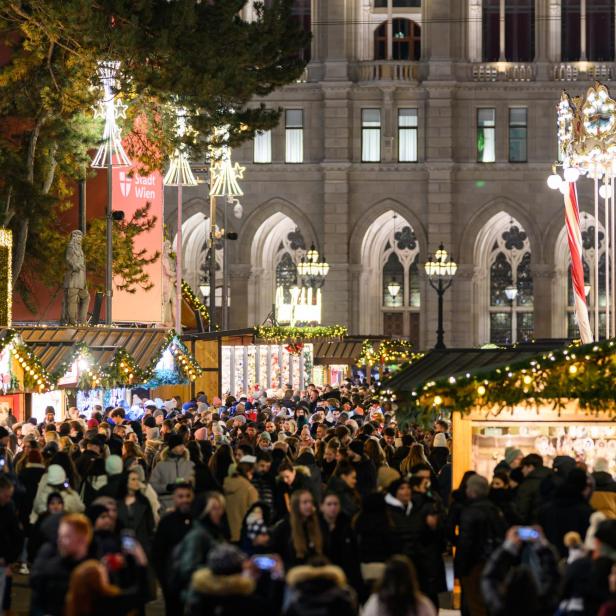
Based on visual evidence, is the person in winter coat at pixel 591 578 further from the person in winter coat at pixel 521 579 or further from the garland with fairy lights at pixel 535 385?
the garland with fairy lights at pixel 535 385

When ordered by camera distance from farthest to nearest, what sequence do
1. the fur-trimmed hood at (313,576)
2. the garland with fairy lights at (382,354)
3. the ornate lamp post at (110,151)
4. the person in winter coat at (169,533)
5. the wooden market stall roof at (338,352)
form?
the wooden market stall roof at (338,352)
the garland with fairy lights at (382,354)
the ornate lamp post at (110,151)
the person in winter coat at (169,533)
the fur-trimmed hood at (313,576)

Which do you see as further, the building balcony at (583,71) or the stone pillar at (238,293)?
the stone pillar at (238,293)

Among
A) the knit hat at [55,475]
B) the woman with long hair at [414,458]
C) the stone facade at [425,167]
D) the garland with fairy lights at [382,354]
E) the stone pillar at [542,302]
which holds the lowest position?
the knit hat at [55,475]

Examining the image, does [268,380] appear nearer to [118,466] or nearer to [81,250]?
[81,250]

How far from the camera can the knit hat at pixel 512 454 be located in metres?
15.6

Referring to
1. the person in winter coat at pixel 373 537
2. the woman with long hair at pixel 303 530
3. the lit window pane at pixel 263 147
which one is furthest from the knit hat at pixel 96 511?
the lit window pane at pixel 263 147

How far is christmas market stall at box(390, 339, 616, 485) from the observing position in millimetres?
15258

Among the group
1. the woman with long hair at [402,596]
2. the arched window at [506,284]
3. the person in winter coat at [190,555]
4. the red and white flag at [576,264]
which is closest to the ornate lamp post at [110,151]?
the red and white flag at [576,264]

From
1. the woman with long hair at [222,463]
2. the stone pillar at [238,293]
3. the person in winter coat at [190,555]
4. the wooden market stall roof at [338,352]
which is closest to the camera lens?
the person in winter coat at [190,555]

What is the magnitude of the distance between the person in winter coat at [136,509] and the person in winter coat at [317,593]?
4607mm

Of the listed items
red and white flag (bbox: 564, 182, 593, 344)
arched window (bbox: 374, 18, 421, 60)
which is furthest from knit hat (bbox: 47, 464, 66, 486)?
arched window (bbox: 374, 18, 421, 60)

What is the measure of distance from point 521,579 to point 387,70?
2077 inches

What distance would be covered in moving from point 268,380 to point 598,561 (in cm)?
3113

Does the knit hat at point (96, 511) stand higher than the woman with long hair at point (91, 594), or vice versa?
the knit hat at point (96, 511)
